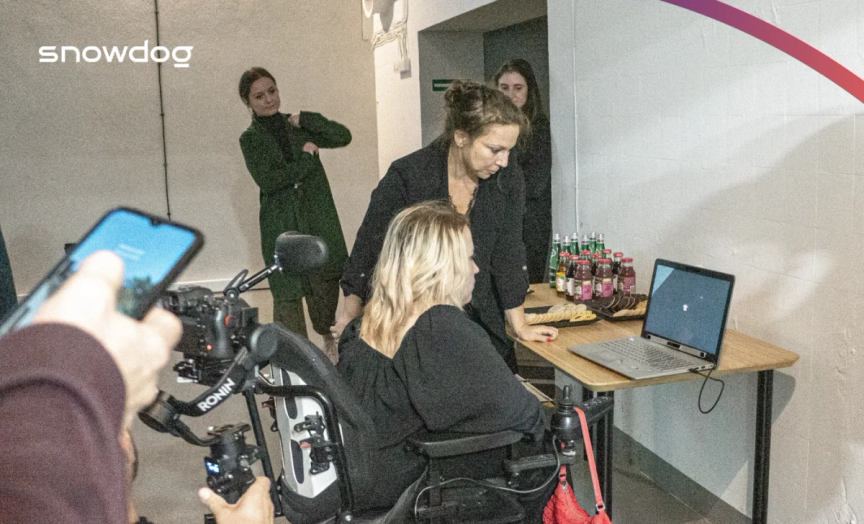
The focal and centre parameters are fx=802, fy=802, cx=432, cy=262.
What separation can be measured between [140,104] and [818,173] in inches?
220

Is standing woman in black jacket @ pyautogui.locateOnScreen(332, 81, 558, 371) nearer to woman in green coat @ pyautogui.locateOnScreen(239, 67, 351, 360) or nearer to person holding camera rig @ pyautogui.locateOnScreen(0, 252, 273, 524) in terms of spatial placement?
woman in green coat @ pyautogui.locateOnScreen(239, 67, 351, 360)

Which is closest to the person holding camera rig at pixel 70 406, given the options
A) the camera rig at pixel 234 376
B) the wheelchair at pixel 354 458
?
the camera rig at pixel 234 376

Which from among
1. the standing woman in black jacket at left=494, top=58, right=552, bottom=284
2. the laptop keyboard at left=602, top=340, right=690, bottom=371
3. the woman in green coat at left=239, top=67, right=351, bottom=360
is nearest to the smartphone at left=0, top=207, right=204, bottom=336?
the laptop keyboard at left=602, top=340, right=690, bottom=371

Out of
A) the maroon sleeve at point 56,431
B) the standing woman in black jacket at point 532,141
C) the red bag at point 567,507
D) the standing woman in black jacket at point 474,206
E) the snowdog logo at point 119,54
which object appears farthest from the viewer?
the snowdog logo at point 119,54

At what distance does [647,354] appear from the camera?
2.34m

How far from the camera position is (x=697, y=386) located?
288 centimetres

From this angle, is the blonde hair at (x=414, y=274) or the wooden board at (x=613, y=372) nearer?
the blonde hair at (x=414, y=274)

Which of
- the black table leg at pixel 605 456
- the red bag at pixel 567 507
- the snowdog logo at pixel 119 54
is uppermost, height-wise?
the snowdog logo at pixel 119 54

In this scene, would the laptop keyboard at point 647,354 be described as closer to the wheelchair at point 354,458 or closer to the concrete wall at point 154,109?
the wheelchair at point 354,458

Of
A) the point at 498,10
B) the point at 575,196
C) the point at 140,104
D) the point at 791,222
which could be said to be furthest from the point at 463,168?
the point at 140,104

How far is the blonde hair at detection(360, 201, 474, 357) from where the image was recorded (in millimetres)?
1907

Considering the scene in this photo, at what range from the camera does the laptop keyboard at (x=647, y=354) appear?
224cm

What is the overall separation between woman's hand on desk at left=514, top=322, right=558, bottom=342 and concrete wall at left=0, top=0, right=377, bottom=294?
4.54 m

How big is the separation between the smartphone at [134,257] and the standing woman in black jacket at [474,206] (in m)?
1.92
